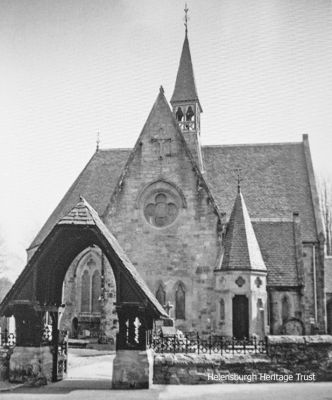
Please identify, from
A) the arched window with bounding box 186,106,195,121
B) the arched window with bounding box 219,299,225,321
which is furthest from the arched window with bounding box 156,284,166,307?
the arched window with bounding box 186,106,195,121

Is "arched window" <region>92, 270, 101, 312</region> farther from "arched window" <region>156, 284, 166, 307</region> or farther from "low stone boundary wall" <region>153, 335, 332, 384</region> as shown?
"low stone boundary wall" <region>153, 335, 332, 384</region>

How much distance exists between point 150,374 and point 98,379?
95.8 inches

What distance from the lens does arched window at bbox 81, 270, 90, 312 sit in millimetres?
33125

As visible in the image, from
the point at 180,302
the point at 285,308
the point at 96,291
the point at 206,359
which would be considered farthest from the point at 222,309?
the point at 206,359

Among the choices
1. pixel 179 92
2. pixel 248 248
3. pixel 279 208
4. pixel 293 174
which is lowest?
pixel 248 248

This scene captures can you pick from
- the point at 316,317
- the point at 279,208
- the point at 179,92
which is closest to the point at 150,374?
the point at 316,317

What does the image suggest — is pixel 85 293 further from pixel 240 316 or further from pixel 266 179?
pixel 266 179

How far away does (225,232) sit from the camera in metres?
28.3

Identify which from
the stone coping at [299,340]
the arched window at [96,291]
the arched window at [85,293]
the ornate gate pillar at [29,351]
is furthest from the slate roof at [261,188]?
the ornate gate pillar at [29,351]

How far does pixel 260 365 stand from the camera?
15852mm

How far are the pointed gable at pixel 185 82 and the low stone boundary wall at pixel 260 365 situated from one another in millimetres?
26962

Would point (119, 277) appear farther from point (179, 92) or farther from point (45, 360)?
point (179, 92)

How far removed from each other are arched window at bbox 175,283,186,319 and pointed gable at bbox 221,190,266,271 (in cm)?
284

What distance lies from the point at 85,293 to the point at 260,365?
756 inches
